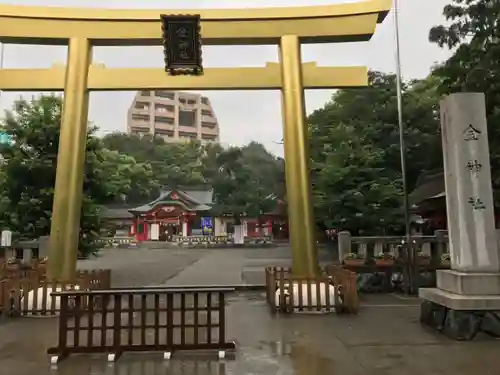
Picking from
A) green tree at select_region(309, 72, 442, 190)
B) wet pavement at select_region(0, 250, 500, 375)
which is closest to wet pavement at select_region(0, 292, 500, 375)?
wet pavement at select_region(0, 250, 500, 375)

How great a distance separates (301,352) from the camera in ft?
20.7

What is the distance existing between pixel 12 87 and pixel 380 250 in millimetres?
10524

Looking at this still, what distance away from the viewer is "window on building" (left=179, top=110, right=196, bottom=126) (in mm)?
96062

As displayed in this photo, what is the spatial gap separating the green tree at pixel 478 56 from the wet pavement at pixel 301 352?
5658 millimetres

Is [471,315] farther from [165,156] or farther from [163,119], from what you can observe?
[163,119]

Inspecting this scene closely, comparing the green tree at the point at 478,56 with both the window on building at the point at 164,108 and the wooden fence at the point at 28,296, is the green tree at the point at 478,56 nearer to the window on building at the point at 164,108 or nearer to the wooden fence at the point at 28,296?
the wooden fence at the point at 28,296

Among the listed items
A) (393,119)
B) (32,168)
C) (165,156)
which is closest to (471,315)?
(32,168)

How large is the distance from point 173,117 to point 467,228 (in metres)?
89.3

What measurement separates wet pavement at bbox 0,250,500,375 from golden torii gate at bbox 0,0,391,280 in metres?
2.25

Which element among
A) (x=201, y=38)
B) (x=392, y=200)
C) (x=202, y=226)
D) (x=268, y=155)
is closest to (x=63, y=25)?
(x=201, y=38)

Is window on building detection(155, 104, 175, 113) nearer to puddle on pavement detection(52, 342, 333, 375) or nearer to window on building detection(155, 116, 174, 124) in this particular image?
window on building detection(155, 116, 174, 124)

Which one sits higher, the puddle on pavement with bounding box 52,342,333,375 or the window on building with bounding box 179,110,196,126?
the window on building with bounding box 179,110,196,126

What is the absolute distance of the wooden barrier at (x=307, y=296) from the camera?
371 inches

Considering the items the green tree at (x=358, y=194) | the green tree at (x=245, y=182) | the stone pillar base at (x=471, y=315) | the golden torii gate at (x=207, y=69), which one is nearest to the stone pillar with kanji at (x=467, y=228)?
the stone pillar base at (x=471, y=315)
